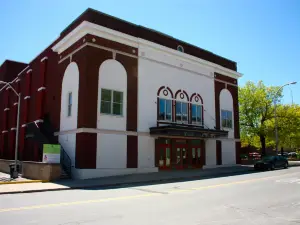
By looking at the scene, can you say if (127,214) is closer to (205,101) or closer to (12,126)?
(205,101)

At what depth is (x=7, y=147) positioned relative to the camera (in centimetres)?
3722

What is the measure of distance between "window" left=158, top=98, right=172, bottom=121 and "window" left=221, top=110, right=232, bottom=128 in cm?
844

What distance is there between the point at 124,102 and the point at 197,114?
29.8 ft

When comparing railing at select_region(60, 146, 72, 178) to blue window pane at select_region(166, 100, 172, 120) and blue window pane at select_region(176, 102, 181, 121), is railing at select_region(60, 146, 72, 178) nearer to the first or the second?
blue window pane at select_region(166, 100, 172, 120)

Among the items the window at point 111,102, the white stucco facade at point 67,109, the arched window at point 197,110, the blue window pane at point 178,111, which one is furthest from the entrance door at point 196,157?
the white stucco facade at point 67,109

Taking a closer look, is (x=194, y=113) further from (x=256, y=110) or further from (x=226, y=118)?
(x=256, y=110)

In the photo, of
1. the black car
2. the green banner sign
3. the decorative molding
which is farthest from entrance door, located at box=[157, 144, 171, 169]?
the green banner sign

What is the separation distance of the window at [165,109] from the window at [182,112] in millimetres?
920

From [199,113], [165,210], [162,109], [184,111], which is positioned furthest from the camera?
[199,113]

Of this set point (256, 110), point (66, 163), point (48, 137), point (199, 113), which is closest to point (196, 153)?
point (199, 113)

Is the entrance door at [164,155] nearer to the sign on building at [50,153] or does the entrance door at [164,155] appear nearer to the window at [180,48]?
the sign on building at [50,153]

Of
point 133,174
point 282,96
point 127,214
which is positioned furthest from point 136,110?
point 282,96

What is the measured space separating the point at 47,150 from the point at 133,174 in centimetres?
650

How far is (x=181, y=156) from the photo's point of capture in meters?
27.2
